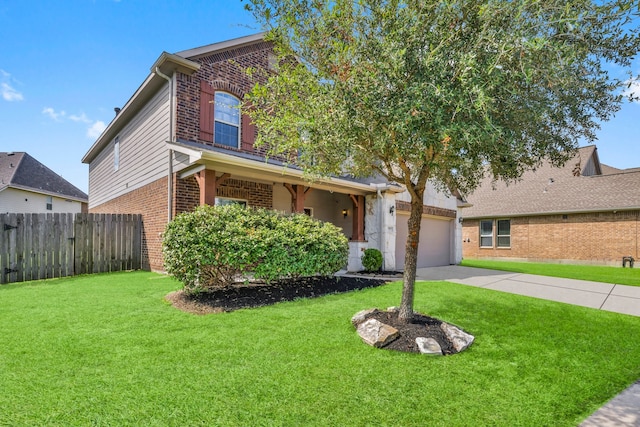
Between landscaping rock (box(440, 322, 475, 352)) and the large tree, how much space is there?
595 mm

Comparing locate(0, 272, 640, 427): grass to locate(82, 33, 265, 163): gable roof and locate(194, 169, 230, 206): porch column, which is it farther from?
locate(82, 33, 265, 163): gable roof

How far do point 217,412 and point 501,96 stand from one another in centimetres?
402

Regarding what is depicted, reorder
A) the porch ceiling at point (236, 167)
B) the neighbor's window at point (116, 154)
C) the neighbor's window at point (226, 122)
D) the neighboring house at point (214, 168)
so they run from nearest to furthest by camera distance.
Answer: the porch ceiling at point (236, 167) < the neighboring house at point (214, 168) < the neighbor's window at point (226, 122) < the neighbor's window at point (116, 154)

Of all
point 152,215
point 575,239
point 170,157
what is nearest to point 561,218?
point 575,239

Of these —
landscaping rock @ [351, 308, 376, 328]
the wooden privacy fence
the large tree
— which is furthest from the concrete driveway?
the wooden privacy fence

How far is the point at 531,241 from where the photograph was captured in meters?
17.1

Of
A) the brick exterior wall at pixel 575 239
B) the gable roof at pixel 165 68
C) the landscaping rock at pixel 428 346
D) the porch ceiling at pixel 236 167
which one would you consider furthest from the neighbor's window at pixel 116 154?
the brick exterior wall at pixel 575 239

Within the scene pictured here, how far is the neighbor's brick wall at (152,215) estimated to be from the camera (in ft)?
29.6

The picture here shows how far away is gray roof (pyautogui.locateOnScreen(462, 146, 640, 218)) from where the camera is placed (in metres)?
15.1

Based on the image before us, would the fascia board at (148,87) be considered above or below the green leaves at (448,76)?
above

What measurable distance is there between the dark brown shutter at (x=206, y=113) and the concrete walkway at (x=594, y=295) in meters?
7.69

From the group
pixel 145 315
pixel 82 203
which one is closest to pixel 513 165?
pixel 145 315

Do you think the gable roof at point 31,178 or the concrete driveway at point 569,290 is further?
the gable roof at point 31,178

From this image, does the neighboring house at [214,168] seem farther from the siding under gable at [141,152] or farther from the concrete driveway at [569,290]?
the concrete driveway at [569,290]
